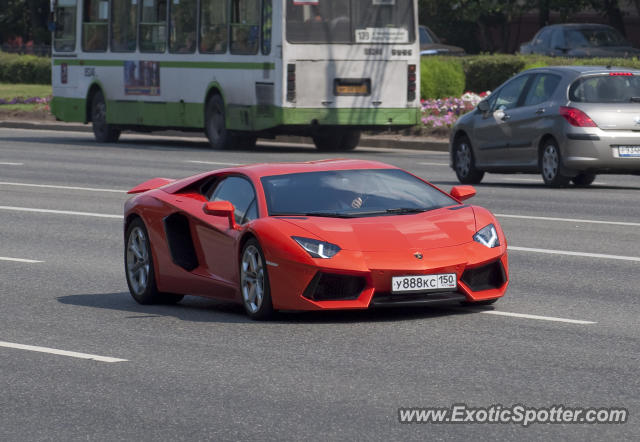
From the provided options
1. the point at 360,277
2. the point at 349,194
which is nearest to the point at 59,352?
the point at 360,277

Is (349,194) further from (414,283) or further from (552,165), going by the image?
(552,165)

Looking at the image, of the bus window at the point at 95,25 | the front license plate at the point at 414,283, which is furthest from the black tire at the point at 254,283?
the bus window at the point at 95,25

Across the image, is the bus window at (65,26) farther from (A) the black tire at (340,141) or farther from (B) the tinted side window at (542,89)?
(B) the tinted side window at (542,89)

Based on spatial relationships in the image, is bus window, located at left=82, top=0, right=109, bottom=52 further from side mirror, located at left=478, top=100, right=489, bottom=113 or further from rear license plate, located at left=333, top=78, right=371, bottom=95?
side mirror, located at left=478, top=100, right=489, bottom=113

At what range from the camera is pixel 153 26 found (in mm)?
31938

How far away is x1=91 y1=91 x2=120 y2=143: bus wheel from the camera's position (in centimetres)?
3419

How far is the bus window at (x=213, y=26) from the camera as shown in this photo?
29844 millimetres

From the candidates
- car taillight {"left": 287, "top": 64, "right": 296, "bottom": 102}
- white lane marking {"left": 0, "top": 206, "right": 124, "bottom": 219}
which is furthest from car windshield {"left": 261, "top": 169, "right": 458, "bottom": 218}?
car taillight {"left": 287, "top": 64, "right": 296, "bottom": 102}

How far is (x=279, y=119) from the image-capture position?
28.3m

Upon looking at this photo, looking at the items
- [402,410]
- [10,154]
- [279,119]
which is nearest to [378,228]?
[402,410]

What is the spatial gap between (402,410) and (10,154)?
2350cm

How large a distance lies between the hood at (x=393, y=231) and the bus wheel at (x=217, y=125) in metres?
20.2

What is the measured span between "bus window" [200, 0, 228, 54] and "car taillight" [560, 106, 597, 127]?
11354 mm

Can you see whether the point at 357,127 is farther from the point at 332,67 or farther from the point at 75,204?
the point at 75,204
